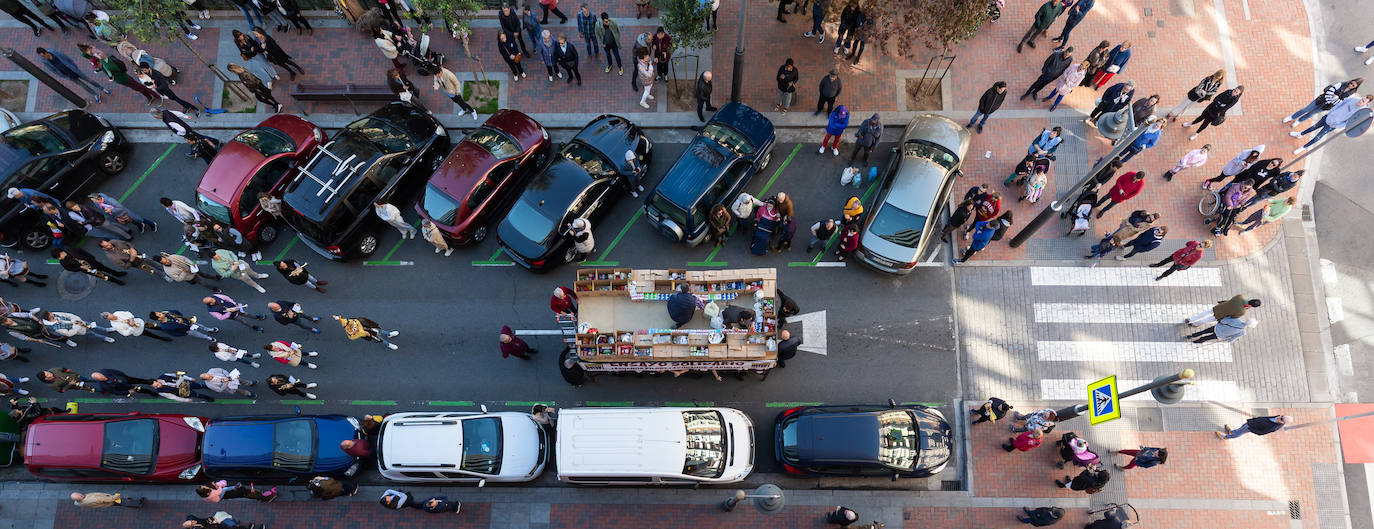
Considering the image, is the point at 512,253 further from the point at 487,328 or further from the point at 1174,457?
the point at 1174,457

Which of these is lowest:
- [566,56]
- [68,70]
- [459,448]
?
[459,448]

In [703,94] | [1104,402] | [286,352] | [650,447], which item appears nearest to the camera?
[1104,402]

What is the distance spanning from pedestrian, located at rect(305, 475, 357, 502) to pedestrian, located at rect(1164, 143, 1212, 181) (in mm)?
19642

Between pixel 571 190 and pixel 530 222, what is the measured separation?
3.75 feet

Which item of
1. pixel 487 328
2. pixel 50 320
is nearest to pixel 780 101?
pixel 487 328

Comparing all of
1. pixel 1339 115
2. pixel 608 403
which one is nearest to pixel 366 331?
pixel 608 403

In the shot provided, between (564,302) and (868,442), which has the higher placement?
(564,302)

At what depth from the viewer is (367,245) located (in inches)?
594

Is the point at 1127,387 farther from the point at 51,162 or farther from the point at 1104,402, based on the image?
the point at 51,162

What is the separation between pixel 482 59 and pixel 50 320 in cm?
1104

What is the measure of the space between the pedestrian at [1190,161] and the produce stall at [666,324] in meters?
10.4

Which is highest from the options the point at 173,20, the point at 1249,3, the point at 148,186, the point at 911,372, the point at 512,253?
the point at 1249,3

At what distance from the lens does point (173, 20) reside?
52.2ft

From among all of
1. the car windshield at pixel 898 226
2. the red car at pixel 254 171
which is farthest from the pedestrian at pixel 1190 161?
the red car at pixel 254 171
